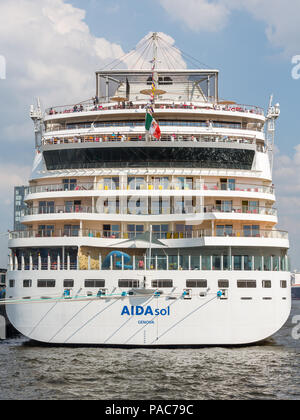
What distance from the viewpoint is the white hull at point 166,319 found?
31391mm

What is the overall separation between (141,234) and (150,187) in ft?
10.7

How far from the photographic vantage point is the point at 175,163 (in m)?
37.2

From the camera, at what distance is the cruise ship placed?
3156 centimetres

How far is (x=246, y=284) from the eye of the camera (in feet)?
105

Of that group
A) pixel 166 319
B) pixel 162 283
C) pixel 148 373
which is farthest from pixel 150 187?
pixel 148 373

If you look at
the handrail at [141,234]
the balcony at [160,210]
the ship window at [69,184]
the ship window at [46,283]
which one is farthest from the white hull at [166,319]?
the ship window at [69,184]

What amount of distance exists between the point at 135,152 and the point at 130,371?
1510cm

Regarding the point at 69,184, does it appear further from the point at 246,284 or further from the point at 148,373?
the point at 148,373

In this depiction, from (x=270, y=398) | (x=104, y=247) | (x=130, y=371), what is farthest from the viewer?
(x=104, y=247)

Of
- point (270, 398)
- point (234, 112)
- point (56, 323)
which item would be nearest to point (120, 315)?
point (56, 323)

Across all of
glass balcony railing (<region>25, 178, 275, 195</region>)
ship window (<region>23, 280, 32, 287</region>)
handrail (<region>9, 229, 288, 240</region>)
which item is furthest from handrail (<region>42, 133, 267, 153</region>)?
ship window (<region>23, 280, 32, 287</region>)

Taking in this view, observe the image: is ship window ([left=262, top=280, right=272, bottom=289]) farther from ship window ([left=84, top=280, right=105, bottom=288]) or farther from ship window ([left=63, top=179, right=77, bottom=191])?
ship window ([left=63, top=179, right=77, bottom=191])

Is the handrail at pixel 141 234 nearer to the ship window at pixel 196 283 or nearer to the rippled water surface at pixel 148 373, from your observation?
the ship window at pixel 196 283
